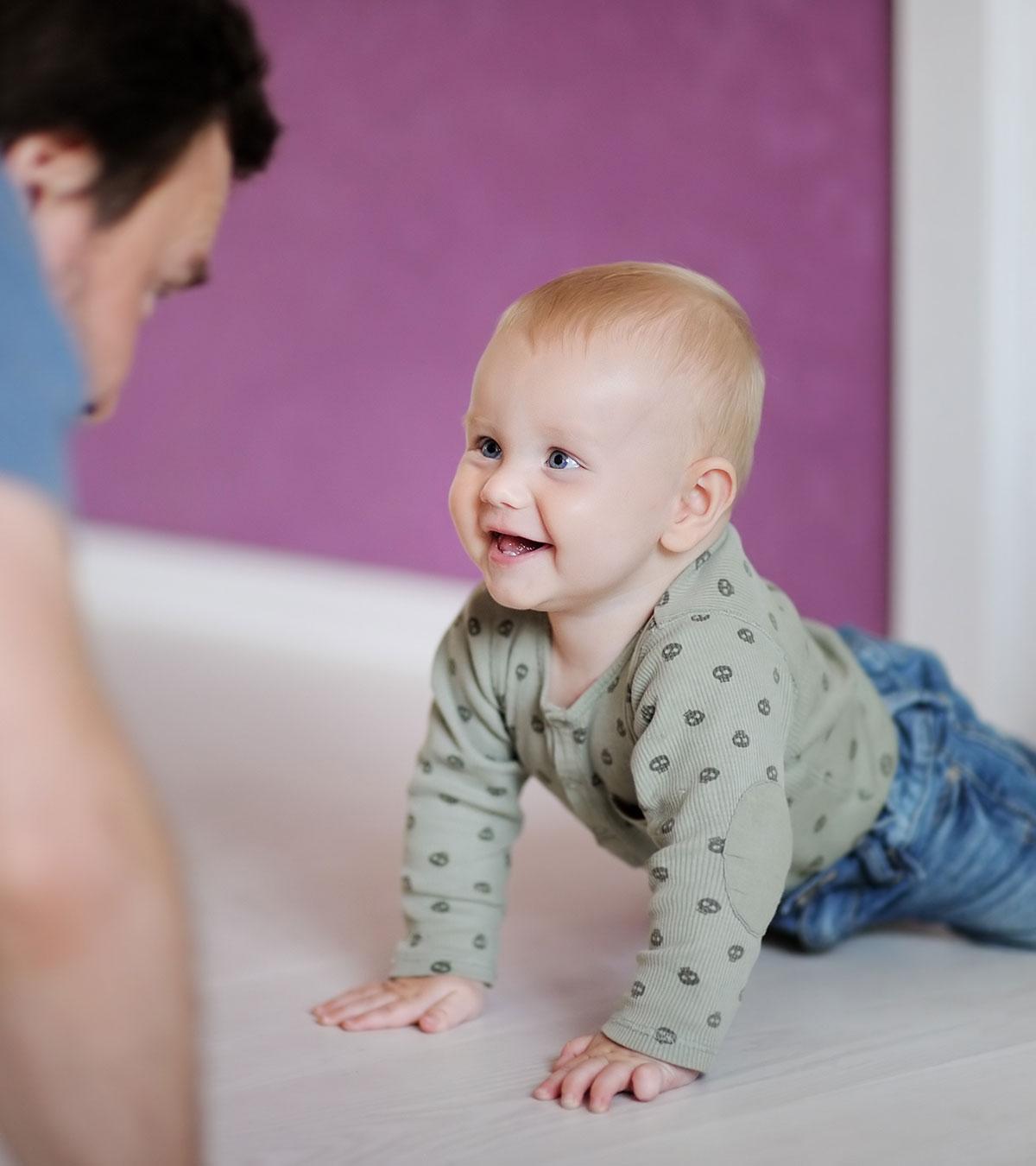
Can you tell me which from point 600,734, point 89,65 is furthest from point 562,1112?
point 89,65

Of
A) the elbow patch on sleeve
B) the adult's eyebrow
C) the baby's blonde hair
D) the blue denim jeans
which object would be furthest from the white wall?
the adult's eyebrow

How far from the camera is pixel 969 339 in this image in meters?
1.69

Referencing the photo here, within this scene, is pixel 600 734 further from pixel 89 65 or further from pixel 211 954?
pixel 89 65

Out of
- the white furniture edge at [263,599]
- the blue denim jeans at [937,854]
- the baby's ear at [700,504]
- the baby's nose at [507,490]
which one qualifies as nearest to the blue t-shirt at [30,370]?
the baby's nose at [507,490]

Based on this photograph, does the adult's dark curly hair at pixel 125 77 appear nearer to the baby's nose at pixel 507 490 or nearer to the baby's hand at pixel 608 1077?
the baby's nose at pixel 507 490

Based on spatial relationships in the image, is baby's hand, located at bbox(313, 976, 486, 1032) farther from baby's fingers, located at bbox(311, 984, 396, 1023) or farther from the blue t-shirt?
the blue t-shirt

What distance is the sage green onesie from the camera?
0.96 m

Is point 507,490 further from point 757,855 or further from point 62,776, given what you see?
point 62,776

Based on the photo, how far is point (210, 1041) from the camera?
107cm

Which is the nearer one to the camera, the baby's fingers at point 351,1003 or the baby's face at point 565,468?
the baby's face at point 565,468

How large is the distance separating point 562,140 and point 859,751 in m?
1.16

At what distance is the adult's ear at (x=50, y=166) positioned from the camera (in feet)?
2.18

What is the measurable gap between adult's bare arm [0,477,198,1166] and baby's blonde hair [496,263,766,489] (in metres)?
0.48

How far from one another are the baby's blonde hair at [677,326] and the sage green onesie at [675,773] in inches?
3.6
